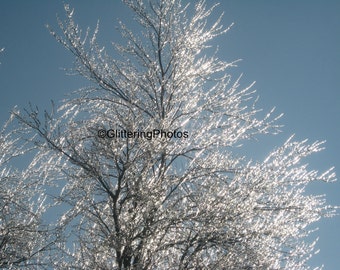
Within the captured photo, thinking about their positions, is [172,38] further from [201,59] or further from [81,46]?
[81,46]

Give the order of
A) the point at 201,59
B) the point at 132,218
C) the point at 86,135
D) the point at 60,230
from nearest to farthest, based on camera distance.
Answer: the point at 132,218, the point at 60,230, the point at 86,135, the point at 201,59

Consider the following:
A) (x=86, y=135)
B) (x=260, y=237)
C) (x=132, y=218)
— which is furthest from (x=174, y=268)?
(x=86, y=135)

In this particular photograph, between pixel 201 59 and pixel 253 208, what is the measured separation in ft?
8.55

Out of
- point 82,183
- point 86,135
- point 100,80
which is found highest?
point 100,80

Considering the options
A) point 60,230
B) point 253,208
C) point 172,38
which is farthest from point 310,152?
point 60,230

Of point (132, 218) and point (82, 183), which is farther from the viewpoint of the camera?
point (82, 183)

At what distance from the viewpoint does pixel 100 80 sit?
18.6ft

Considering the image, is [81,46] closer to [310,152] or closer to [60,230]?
[60,230]

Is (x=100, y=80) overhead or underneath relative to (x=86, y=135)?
overhead

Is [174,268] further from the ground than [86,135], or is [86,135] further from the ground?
[86,135]

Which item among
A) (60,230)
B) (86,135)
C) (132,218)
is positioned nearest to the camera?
(132,218)

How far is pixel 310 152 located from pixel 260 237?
4.02ft

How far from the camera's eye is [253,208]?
14.8 feet

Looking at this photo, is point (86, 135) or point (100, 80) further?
point (100, 80)
